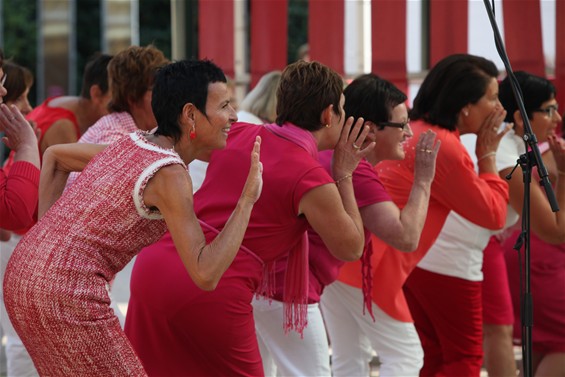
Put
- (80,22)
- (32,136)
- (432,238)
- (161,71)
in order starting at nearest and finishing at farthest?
(161,71) → (32,136) → (432,238) → (80,22)

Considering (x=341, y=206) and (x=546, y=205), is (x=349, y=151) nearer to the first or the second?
(x=341, y=206)

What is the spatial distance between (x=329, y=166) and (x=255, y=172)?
0.97m

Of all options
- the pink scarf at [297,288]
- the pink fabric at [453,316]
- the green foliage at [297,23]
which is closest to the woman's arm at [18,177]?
the pink scarf at [297,288]

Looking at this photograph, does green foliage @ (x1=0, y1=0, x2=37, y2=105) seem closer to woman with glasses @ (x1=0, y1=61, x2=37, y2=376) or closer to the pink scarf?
woman with glasses @ (x1=0, y1=61, x2=37, y2=376)

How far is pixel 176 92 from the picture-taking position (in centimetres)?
292

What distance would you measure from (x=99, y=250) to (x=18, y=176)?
83 cm

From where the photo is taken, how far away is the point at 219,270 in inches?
107

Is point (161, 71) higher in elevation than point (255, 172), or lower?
higher

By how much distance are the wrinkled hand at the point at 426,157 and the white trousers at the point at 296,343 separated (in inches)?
24.4

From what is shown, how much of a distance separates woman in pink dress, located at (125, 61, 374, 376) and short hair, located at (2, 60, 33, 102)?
1499 millimetres

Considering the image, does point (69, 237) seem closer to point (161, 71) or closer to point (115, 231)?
point (115, 231)

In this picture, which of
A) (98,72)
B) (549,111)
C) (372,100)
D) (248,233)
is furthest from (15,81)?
(549,111)

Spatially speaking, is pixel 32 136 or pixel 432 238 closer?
pixel 32 136

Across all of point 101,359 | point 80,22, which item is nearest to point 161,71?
point 101,359
